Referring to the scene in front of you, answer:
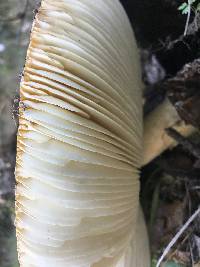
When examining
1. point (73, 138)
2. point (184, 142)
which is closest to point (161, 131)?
point (184, 142)

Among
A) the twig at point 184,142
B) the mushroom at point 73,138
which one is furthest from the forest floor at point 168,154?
the mushroom at point 73,138

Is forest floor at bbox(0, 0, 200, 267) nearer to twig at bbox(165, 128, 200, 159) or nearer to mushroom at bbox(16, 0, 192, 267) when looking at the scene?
twig at bbox(165, 128, 200, 159)

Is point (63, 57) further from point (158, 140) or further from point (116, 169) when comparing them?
point (158, 140)

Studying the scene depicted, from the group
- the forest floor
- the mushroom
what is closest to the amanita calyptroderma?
the mushroom

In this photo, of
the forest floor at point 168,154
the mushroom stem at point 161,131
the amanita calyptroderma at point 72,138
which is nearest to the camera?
the amanita calyptroderma at point 72,138

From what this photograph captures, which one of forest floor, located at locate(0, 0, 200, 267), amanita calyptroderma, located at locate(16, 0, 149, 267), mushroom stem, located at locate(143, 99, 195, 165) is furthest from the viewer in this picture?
mushroom stem, located at locate(143, 99, 195, 165)

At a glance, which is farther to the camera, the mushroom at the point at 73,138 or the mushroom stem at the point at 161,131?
the mushroom stem at the point at 161,131

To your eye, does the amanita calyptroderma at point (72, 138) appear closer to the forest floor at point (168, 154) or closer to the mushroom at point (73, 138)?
the mushroom at point (73, 138)
